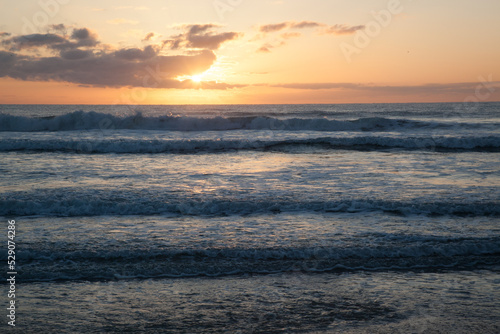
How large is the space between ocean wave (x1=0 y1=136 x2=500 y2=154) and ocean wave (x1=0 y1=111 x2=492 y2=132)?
914 centimetres

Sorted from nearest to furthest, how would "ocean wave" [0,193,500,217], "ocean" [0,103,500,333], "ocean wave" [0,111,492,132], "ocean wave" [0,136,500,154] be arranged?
"ocean" [0,103,500,333], "ocean wave" [0,193,500,217], "ocean wave" [0,136,500,154], "ocean wave" [0,111,492,132]

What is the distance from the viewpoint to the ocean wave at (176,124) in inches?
1187

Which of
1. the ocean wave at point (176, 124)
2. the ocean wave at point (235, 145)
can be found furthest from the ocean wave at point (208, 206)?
the ocean wave at point (176, 124)

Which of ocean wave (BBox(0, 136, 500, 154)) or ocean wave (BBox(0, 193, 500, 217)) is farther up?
ocean wave (BBox(0, 136, 500, 154))

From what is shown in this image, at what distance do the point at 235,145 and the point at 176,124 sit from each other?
40.6 ft

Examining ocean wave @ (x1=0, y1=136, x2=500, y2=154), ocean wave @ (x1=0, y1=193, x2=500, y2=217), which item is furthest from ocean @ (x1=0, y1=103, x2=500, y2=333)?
ocean wave @ (x1=0, y1=136, x2=500, y2=154)

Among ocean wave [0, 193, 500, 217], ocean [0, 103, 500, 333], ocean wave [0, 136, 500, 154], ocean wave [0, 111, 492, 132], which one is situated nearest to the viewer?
ocean [0, 103, 500, 333]

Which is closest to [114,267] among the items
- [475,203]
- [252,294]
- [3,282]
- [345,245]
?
[3,282]

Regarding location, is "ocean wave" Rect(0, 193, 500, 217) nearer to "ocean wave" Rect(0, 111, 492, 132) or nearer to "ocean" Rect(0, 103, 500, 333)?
"ocean" Rect(0, 103, 500, 333)

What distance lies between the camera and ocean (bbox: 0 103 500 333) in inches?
161

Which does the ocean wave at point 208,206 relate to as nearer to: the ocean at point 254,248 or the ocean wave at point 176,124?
the ocean at point 254,248

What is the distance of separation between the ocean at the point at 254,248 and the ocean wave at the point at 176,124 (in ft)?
58.3

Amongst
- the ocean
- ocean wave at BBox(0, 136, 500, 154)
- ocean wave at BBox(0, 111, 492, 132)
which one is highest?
ocean wave at BBox(0, 111, 492, 132)

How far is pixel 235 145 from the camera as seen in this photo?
818 inches
